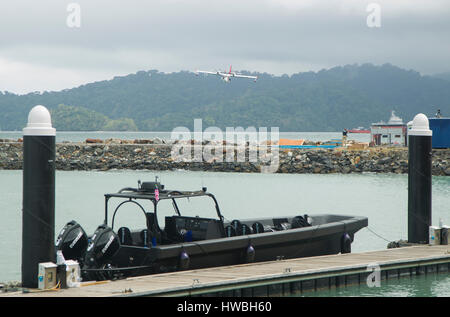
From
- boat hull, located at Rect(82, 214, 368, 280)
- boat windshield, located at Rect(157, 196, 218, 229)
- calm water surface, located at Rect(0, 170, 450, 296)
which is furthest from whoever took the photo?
boat windshield, located at Rect(157, 196, 218, 229)

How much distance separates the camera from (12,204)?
35406 mm

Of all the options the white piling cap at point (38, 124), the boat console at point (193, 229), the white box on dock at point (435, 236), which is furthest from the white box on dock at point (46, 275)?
the white box on dock at point (435, 236)

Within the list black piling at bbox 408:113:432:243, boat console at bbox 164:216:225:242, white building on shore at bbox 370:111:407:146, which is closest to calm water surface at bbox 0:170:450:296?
black piling at bbox 408:113:432:243

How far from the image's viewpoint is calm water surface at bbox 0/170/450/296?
77.3 feet

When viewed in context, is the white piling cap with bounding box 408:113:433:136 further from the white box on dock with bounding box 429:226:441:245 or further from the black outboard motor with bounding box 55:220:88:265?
the black outboard motor with bounding box 55:220:88:265

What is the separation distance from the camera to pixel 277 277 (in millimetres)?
10656

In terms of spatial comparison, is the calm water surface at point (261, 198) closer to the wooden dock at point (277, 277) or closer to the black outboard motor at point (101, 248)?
the wooden dock at point (277, 277)

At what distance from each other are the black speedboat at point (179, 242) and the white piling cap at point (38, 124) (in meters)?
1.92

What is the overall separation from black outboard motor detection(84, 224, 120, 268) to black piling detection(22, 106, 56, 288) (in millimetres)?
1046

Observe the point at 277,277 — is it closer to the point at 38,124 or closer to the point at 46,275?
the point at 46,275

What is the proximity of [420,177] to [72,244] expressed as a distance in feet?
24.8

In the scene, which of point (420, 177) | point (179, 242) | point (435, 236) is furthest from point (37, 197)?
point (435, 236)

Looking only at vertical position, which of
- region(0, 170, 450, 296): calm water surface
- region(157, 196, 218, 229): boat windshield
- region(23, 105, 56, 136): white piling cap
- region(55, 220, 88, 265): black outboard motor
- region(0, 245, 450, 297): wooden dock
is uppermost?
region(23, 105, 56, 136): white piling cap
